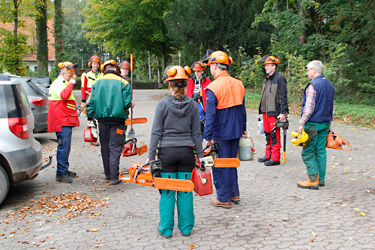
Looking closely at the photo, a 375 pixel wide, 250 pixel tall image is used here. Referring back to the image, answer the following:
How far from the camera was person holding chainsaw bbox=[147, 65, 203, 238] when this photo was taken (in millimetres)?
4375

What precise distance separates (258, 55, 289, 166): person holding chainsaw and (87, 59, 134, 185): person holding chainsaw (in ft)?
9.83

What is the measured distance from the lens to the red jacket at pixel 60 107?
6.62m

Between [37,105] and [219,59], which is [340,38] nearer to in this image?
[37,105]

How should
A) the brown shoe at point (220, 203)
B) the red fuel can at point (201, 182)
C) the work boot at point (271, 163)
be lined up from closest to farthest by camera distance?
the red fuel can at point (201, 182) → the brown shoe at point (220, 203) → the work boot at point (271, 163)

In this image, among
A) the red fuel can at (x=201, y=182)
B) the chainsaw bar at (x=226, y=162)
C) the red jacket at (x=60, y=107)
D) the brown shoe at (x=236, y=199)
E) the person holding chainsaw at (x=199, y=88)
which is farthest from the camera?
the person holding chainsaw at (x=199, y=88)

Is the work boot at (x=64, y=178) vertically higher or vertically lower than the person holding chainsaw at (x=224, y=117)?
lower

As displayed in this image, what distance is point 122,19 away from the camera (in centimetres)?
3562

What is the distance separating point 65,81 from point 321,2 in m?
18.0

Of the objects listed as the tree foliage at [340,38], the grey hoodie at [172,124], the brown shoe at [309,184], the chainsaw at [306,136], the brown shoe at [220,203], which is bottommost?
the brown shoe at [220,203]

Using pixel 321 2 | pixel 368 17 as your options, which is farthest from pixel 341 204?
pixel 321 2

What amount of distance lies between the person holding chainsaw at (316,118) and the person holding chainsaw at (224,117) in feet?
4.58

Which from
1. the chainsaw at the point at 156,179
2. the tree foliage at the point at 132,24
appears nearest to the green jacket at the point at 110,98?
the chainsaw at the point at 156,179

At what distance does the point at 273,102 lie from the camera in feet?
25.5

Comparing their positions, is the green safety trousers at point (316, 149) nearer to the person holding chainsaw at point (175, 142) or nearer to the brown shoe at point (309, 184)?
the brown shoe at point (309, 184)
